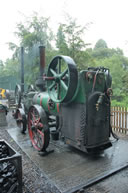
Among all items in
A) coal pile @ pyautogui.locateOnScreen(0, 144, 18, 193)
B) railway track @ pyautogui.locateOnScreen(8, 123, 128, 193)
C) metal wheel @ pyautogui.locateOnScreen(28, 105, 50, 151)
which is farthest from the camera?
metal wheel @ pyautogui.locateOnScreen(28, 105, 50, 151)

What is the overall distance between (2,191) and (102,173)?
5.45 feet

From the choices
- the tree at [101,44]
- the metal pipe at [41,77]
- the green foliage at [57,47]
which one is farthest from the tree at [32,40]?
the tree at [101,44]

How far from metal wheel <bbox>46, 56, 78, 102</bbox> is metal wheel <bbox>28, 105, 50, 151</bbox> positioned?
1.62 ft

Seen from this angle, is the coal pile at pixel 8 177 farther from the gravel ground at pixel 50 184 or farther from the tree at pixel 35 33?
the tree at pixel 35 33

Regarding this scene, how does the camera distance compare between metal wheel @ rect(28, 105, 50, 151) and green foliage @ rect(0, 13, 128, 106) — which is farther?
green foliage @ rect(0, 13, 128, 106)

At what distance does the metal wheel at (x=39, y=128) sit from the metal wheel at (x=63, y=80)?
49 cm

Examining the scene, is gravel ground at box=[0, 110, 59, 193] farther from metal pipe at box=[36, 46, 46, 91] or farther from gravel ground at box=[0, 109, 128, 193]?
metal pipe at box=[36, 46, 46, 91]

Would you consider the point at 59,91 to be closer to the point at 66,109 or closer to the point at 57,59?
the point at 66,109

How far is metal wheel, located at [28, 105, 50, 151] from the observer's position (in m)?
3.56

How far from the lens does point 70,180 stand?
8.75ft

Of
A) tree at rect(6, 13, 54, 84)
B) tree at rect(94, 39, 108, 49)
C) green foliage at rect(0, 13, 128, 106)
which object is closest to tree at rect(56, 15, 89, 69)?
green foliage at rect(0, 13, 128, 106)

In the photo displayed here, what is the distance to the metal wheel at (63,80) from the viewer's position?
3.01 meters

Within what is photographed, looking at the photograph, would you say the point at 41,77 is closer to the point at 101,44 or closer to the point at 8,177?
the point at 8,177

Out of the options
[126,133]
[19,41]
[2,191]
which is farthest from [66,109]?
[19,41]
